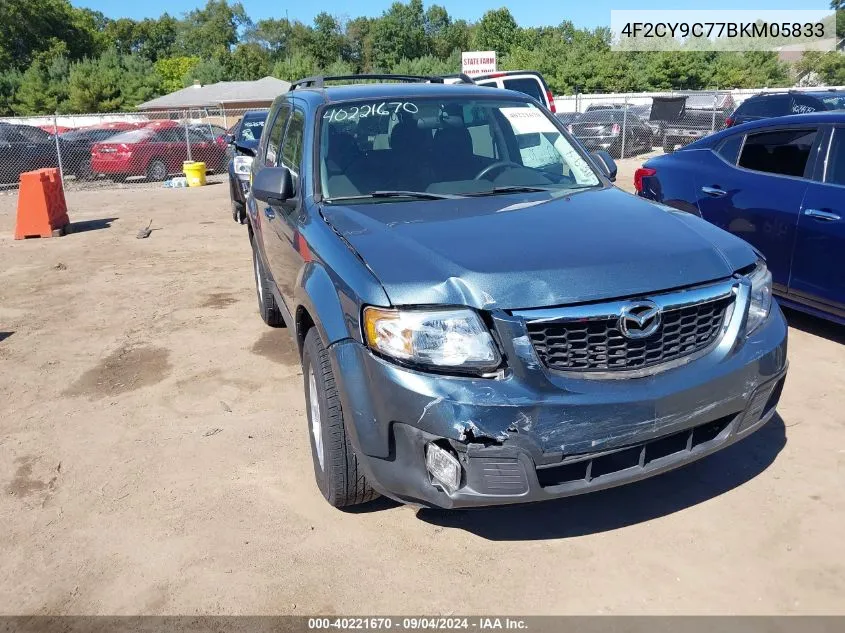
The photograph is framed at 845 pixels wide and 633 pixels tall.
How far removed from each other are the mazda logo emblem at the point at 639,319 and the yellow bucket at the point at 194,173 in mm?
17708

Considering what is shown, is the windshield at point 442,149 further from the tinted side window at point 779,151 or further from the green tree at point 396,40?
the green tree at point 396,40

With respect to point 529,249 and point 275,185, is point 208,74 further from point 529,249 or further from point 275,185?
point 529,249

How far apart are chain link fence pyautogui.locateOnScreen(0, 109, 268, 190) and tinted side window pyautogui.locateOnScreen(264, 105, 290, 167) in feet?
46.5

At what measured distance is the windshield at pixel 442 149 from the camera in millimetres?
3980

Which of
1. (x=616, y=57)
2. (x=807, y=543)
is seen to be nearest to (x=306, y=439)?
(x=807, y=543)

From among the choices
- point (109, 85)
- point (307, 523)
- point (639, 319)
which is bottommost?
point (307, 523)

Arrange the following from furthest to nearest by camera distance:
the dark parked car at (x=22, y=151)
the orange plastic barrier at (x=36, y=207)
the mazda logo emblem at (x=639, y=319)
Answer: the dark parked car at (x=22, y=151) < the orange plastic barrier at (x=36, y=207) < the mazda logo emblem at (x=639, y=319)

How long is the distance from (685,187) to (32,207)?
9701 millimetres

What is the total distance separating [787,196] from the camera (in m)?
5.44

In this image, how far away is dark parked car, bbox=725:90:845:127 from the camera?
15062mm

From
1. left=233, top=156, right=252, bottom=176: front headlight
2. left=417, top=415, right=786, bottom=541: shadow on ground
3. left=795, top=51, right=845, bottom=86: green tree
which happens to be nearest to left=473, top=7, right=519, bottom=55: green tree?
left=795, top=51, right=845, bottom=86: green tree

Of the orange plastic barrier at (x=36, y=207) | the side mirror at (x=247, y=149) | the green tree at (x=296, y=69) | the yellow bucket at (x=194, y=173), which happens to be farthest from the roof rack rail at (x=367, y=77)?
the green tree at (x=296, y=69)

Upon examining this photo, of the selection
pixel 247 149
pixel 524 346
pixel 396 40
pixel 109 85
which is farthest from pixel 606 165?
pixel 396 40

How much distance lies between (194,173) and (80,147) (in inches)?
149
